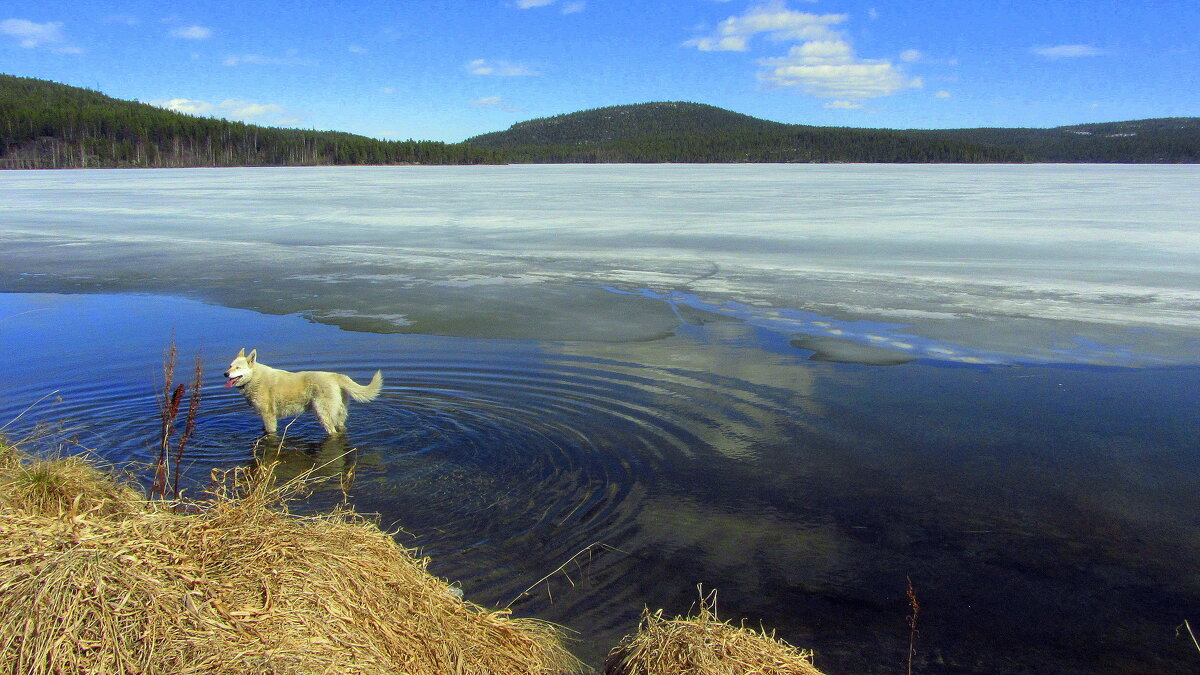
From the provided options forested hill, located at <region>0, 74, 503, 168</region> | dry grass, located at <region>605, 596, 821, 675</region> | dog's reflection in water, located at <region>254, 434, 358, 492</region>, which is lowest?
dog's reflection in water, located at <region>254, 434, 358, 492</region>

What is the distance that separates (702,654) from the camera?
303cm

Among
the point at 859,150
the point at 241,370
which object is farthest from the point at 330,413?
the point at 859,150

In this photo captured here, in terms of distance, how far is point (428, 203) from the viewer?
1308 inches

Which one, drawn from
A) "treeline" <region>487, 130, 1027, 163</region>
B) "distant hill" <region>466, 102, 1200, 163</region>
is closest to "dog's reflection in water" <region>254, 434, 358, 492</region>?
"treeline" <region>487, 130, 1027, 163</region>

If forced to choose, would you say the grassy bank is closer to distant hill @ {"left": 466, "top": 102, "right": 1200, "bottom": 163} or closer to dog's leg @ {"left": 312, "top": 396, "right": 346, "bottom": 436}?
dog's leg @ {"left": 312, "top": 396, "right": 346, "bottom": 436}

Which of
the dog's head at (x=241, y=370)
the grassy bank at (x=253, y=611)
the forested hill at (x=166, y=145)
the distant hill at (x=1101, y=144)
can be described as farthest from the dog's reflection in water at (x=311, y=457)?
the distant hill at (x=1101, y=144)

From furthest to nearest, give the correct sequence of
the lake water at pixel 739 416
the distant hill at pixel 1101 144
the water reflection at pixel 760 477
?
the distant hill at pixel 1101 144
the lake water at pixel 739 416
the water reflection at pixel 760 477

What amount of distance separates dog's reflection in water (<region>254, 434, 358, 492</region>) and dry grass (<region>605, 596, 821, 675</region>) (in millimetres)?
3607

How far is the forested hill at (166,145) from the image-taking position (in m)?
109

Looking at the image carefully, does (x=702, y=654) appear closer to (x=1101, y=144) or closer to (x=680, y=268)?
(x=680, y=268)

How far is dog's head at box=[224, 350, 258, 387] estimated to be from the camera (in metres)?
6.97

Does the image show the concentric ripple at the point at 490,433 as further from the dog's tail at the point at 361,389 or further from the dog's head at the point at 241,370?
the dog's head at the point at 241,370

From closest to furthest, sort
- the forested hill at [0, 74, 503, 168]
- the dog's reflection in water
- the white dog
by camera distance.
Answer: the dog's reflection in water, the white dog, the forested hill at [0, 74, 503, 168]

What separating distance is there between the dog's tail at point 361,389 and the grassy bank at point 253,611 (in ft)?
11.5
